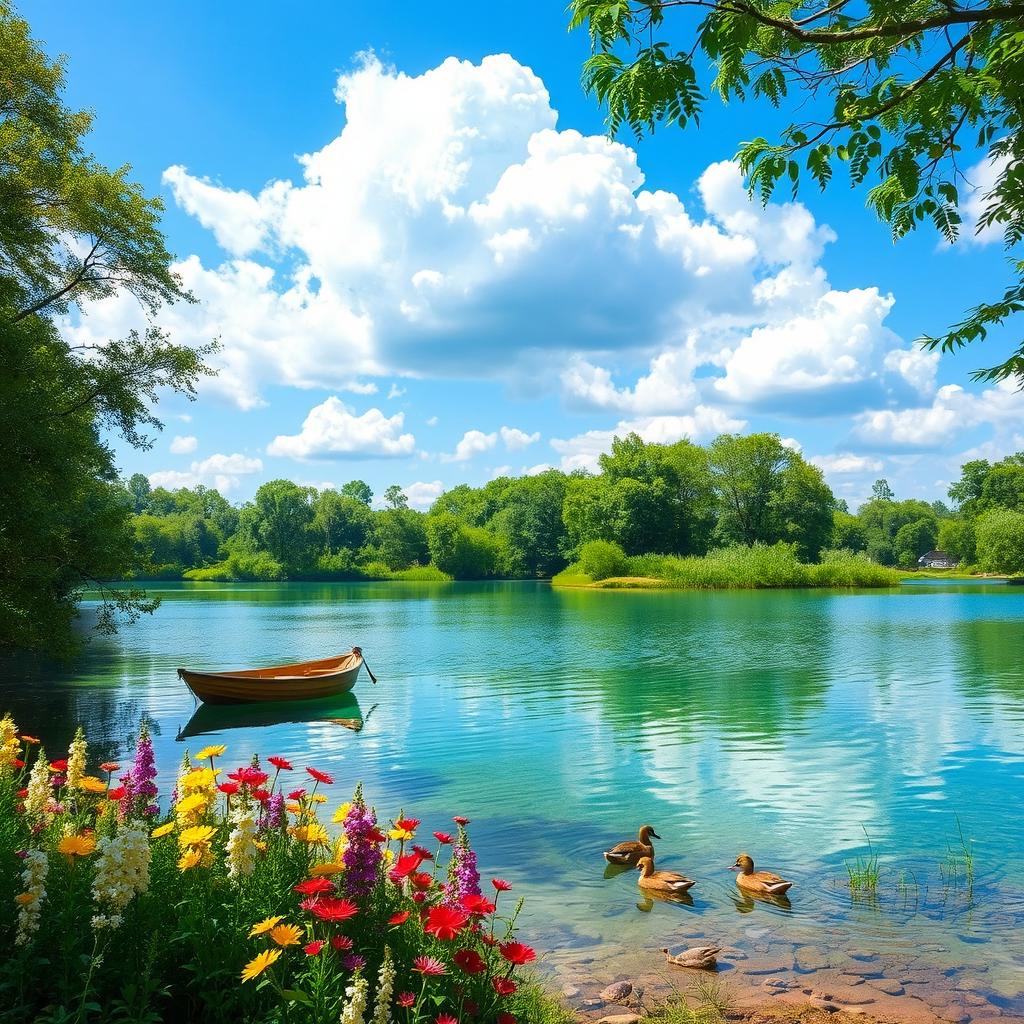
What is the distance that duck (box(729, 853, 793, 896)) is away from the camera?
7.23 m

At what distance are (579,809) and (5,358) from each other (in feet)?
41.7

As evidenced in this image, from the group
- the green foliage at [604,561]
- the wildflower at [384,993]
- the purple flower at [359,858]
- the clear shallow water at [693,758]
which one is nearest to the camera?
the wildflower at [384,993]

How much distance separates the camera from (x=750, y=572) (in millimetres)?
61938

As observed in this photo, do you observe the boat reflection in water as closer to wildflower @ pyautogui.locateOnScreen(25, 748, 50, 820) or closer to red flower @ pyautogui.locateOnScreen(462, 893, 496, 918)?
wildflower @ pyautogui.locateOnScreen(25, 748, 50, 820)

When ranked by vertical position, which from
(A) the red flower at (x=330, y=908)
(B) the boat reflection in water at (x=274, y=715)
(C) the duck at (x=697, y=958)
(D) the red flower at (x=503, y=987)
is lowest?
(B) the boat reflection in water at (x=274, y=715)

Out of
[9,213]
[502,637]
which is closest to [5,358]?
[9,213]

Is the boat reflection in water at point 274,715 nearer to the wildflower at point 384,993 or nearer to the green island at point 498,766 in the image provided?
the green island at point 498,766

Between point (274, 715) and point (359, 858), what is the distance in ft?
51.7

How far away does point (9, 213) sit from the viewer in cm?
1662

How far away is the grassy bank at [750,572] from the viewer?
205ft

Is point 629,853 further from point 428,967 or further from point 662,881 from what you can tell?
point 428,967

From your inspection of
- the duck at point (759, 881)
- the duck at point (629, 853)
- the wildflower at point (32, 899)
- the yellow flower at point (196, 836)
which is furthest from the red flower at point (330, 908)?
the duck at point (629, 853)

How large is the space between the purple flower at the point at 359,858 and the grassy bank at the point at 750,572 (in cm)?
6106

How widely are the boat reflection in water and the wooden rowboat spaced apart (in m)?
0.22
